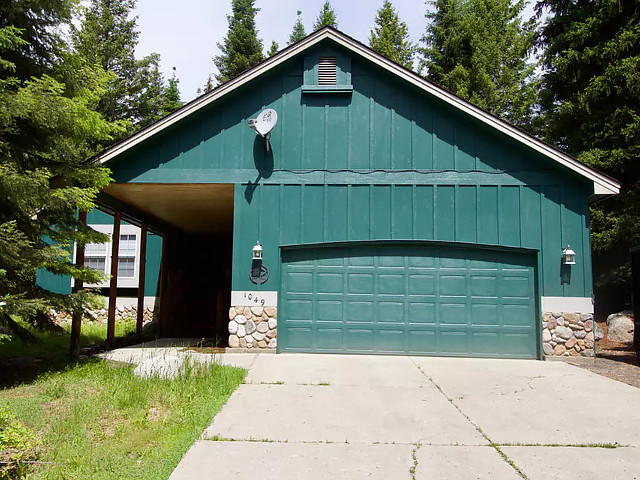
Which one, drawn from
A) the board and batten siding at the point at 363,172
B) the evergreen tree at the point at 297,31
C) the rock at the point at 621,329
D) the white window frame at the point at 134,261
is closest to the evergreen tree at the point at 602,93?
the rock at the point at 621,329

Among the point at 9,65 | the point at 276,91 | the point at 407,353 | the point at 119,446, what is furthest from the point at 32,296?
the point at 407,353

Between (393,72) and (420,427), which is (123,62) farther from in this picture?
(420,427)

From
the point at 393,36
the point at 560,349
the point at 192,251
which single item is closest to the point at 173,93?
the point at 393,36

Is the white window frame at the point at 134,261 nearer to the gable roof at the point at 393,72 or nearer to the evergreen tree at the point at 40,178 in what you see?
the gable roof at the point at 393,72

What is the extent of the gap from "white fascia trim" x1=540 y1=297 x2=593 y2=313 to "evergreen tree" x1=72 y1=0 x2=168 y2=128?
72.0 feet

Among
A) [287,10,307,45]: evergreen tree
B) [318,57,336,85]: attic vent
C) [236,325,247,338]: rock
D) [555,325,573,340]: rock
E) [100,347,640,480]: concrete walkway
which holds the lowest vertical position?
[100,347,640,480]: concrete walkway

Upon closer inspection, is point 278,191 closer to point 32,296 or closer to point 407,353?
point 407,353

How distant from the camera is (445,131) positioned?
10.6m

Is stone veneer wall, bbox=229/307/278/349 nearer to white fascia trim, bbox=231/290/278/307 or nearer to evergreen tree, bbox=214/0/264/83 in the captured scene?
white fascia trim, bbox=231/290/278/307

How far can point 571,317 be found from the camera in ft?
33.2

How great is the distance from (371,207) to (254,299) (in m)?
3.11

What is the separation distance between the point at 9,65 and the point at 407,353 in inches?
334

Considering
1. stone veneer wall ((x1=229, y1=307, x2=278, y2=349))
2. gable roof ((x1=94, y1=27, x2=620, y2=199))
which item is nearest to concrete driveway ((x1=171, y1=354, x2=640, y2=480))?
stone veneer wall ((x1=229, y1=307, x2=278, y2=349))

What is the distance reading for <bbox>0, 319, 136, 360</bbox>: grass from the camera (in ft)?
31.0
